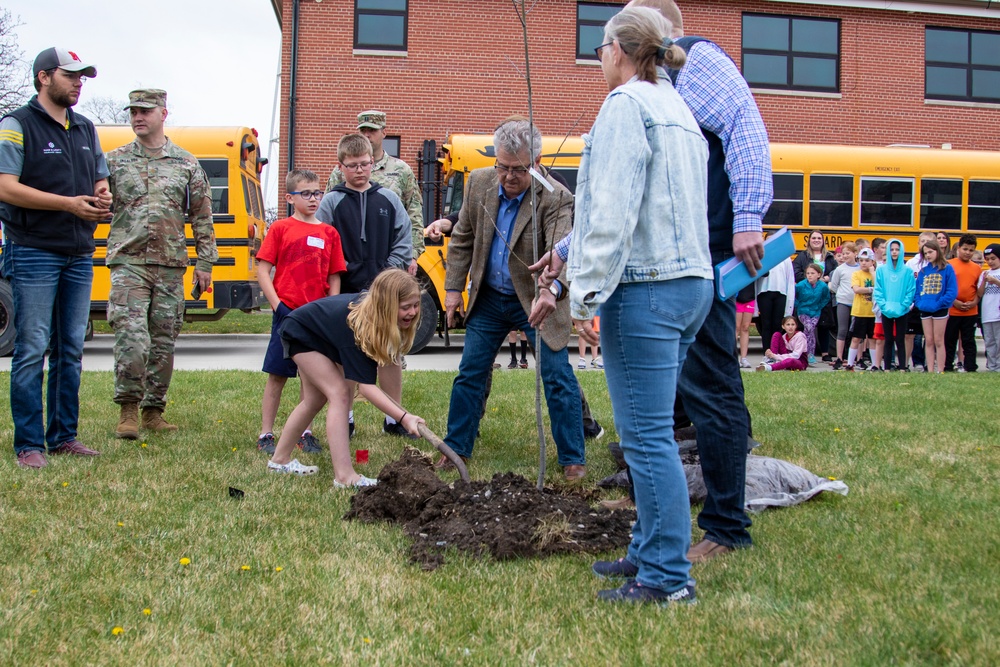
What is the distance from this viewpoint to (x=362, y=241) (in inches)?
227

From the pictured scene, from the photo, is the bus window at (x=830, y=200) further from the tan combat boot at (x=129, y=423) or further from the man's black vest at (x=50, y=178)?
the man's black vest at (x=50, y=178)

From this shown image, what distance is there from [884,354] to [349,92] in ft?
40.2

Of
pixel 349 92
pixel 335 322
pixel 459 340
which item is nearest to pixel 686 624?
pixel 335 322

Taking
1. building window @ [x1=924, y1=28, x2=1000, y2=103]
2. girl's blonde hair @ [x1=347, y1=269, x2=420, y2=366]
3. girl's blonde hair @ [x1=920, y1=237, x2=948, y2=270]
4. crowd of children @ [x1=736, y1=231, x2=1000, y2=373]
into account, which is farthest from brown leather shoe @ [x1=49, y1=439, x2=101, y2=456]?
building window @ [x1=924, y1=28, x2=1000, y2=103]

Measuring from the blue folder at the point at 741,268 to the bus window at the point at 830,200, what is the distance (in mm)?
12583

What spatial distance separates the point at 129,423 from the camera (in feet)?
18.9

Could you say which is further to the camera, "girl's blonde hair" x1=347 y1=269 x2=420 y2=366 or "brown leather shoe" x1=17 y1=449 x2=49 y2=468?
"brown leather shoe" x1=17 y1=449 x2=49 y2=468

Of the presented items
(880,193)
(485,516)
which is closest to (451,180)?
(880,193)

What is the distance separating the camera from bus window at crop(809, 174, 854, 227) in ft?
49.1

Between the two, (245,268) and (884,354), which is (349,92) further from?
(884,354)

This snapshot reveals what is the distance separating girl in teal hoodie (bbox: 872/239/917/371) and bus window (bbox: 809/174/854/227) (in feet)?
11.4

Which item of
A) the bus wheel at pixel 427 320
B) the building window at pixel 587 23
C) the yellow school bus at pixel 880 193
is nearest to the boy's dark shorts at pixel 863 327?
the yellow school bus at pixel 880 193

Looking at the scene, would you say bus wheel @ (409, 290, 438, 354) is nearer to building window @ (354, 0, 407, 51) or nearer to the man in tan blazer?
the man in tan blazer

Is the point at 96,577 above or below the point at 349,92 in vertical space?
below
